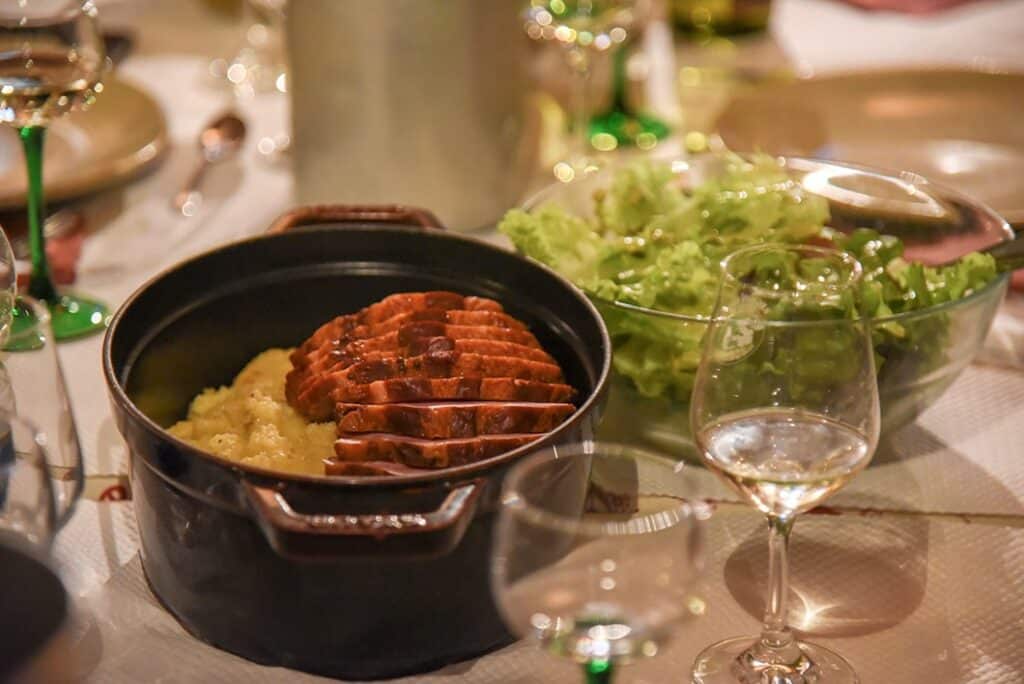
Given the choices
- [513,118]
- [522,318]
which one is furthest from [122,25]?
[522,318]

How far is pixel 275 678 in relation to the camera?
97 cm

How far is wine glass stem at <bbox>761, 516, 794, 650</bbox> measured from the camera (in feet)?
3.09

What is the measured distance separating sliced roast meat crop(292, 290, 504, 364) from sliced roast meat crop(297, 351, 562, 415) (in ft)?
0.26

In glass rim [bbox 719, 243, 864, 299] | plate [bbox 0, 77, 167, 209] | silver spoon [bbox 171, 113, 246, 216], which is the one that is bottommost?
silver spoon [bbox 171, 113, 246, 216]

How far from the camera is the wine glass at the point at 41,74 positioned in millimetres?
1393

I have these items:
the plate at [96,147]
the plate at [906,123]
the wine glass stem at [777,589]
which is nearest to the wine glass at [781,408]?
the wine glass stem at [777,589]

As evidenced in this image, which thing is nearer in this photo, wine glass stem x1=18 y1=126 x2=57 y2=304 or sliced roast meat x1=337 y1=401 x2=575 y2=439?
sliced roast meat x1=337 y1=401 x2=575 y2=439

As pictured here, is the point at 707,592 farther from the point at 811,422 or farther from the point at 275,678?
the point at 275,678

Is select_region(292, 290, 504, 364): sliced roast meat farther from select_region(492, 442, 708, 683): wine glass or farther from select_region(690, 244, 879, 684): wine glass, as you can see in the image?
select_region(492, 442, 708, 683): wine glass

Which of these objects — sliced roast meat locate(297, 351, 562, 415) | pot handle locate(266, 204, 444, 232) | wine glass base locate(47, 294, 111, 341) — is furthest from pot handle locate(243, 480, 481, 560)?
wine glass base locate(47, 294, 111, 341)

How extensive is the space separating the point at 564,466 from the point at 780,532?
0.17 m

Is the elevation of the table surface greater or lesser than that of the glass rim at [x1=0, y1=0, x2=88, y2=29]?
lesser

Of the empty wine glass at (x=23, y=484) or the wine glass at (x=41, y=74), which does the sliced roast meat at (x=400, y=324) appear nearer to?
the empty wine glass at (x=23, y=484)

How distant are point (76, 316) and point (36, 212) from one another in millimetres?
121
